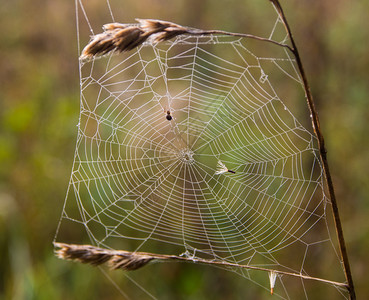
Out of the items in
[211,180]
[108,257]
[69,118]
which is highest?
[69,118]

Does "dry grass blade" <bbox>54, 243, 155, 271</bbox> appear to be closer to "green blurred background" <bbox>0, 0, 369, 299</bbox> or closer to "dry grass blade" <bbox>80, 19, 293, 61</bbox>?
"dry grass blade" <bbox>80, 19, 293, 61</bbox>

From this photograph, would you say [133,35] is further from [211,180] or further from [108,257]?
[211,180]

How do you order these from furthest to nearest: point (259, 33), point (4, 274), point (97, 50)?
point (259, 33) → point (4, 274) → point (97, 50)

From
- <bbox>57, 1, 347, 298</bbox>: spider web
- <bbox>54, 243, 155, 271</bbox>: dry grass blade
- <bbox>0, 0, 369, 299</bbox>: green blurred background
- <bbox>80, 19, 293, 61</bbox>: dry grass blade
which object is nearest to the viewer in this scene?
<bbox>80, 19, 293, 61</bbox>: dry grass blade

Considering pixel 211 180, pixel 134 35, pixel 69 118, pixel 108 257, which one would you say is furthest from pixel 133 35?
pixel 69 118

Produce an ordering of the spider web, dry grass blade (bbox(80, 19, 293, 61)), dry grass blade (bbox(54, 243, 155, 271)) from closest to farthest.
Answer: dry grass blade (bbox(80, 19, 293, 61)) → dry grass blade (bbox(54, 243, 155, 271)) → the spider web

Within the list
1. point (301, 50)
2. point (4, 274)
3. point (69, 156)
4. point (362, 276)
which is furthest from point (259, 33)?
point (4, 274)

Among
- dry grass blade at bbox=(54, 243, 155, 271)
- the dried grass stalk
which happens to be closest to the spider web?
dry grass blade at bbox=(54, 243, 155, 271)

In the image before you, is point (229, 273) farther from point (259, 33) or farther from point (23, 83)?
point (23, 83)
